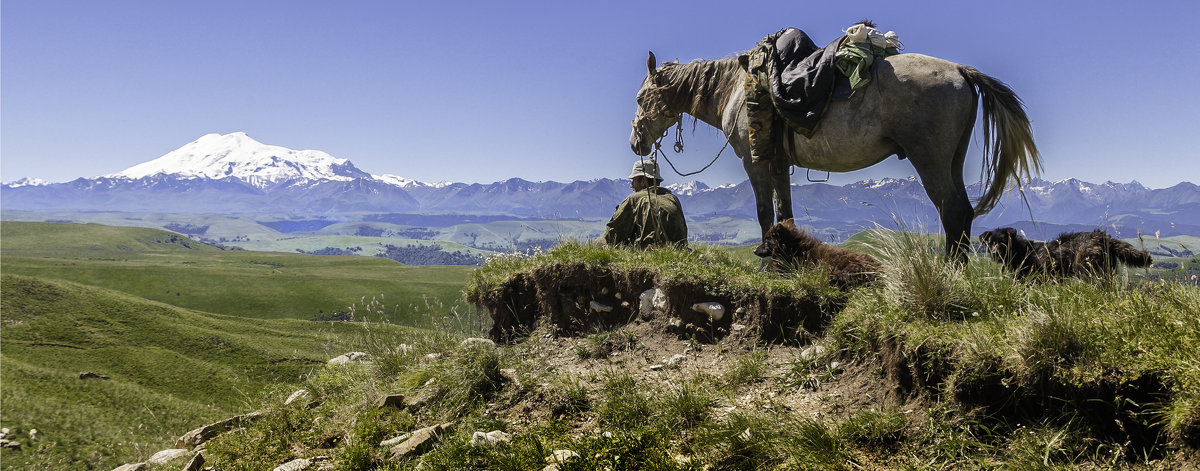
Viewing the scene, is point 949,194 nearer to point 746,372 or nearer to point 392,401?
point 746,372

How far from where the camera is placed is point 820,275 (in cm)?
648

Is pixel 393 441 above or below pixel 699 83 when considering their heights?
below

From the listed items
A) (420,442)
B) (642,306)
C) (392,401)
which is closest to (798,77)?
(642,306)

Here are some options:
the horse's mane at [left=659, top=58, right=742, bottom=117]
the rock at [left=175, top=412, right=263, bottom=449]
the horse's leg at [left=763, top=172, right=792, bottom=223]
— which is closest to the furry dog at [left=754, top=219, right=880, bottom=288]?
the horse's leg at [left=763, top=172, right=792, bottom=223]

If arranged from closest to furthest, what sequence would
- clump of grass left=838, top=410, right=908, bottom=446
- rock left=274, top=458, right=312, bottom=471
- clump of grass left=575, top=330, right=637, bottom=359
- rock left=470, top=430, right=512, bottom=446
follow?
1. clump of grass left=838, top=410, right=908, bottom=446
2. rock left=470, top=430, right=512, bottom=446
3. rock left=274, top=458, right=312, bottom=471
4. clump of grass left=575, top=330, right=637, bottom=359

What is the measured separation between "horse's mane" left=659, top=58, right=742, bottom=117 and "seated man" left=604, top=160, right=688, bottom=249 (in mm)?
1189

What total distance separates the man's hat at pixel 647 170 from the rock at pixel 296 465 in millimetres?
6366

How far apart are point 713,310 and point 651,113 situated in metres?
4.06

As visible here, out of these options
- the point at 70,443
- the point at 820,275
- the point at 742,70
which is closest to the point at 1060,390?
the point at 820,275

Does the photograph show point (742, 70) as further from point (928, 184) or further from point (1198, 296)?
point (1198, 296)

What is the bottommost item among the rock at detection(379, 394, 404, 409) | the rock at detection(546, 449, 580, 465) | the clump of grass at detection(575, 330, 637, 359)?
the rock at detection(379, 394, 404, 409)

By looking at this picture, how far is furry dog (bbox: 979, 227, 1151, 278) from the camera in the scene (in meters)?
5.45

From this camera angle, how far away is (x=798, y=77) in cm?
744

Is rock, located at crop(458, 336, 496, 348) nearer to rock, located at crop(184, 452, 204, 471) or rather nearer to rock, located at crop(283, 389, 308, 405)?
rock, located at crop(283, 389, 308, 405)
